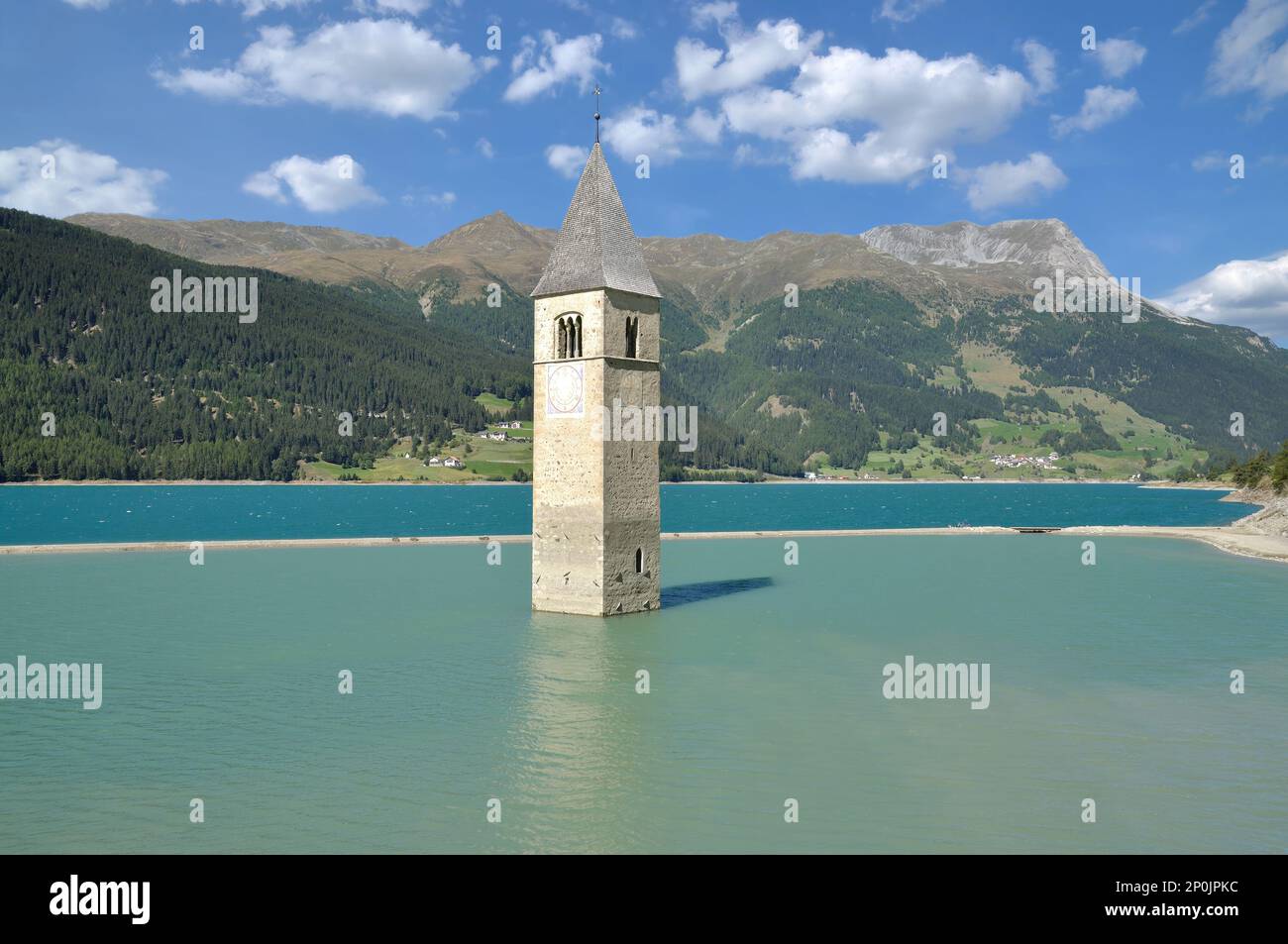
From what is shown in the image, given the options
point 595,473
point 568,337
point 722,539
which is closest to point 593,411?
point 595,473

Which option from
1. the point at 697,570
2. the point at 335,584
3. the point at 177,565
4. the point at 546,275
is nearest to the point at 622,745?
the point at 546,275

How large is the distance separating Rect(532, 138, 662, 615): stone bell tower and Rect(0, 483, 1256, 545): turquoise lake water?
57892 mm

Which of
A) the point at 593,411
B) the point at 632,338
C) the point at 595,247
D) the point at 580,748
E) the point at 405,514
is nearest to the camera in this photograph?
the point at 580,748

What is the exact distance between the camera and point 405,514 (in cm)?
13288

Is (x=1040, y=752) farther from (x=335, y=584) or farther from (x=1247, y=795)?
(x=335, y=584)

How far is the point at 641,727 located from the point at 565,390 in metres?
18.2

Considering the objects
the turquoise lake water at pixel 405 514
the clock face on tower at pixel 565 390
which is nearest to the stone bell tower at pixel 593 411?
the clock face on tower at pixel 565 390

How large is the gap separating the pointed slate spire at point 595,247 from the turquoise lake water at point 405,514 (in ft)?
194

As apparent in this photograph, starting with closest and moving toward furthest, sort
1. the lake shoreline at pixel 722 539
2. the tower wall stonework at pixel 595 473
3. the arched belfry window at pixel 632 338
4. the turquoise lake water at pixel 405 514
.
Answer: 1. the tower wall stonework at pixel 595 473
2. the arched belfry window at pixel 632 338
3. the lake shoreline at pixel 722 539
4. the turquoise lake water at pixel 405 514

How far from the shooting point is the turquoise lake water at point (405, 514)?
99.1 meters

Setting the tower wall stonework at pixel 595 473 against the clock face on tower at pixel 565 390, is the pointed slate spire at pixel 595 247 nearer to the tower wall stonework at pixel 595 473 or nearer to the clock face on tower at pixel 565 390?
the tower wall stonework at pixel 595 473

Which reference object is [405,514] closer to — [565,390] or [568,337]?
[568,337]

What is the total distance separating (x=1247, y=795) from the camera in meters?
19.0
